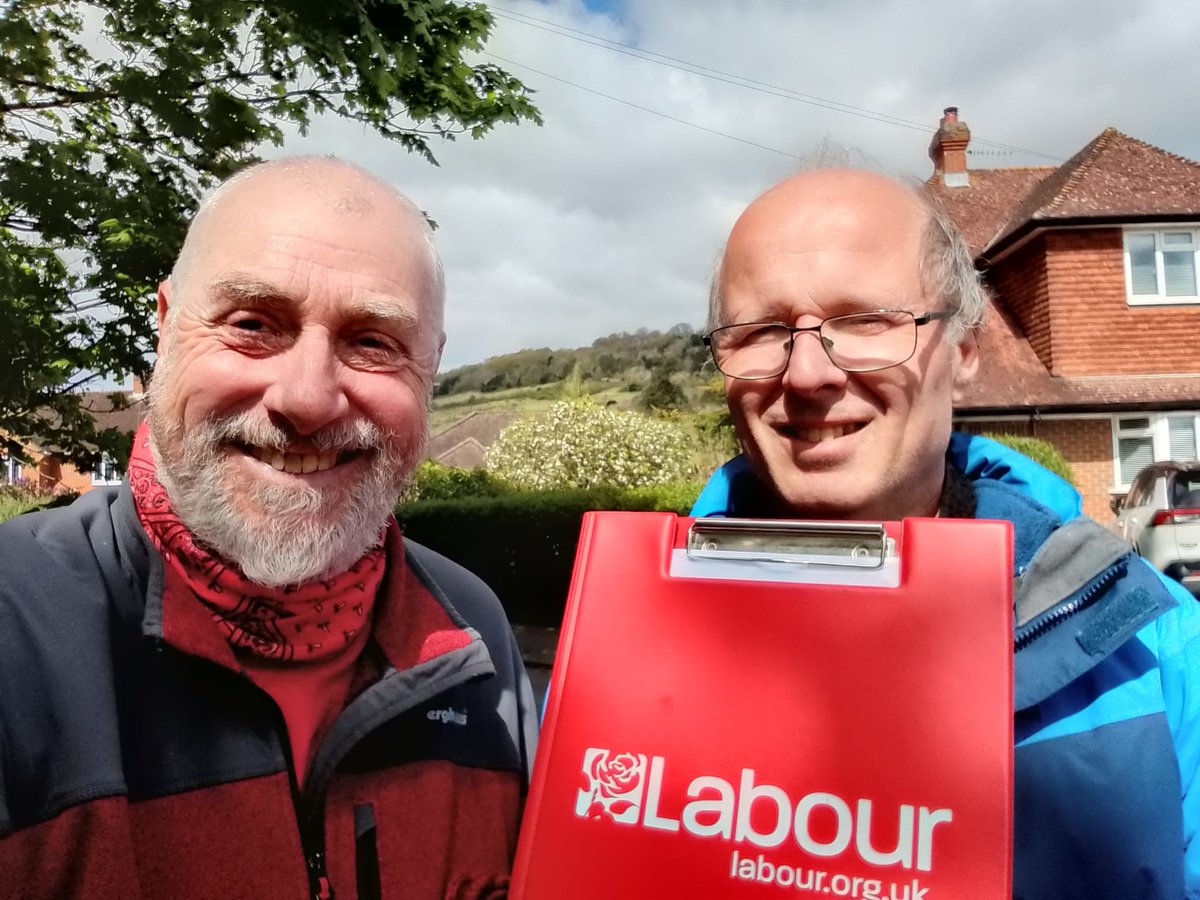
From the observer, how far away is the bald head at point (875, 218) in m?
1.29

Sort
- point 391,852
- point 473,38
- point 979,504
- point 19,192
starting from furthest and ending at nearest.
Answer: point 473,38 < point 19,192 < point 979,504 < point 391,852

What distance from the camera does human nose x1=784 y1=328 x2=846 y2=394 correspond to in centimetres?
124

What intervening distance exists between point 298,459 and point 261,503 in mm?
82

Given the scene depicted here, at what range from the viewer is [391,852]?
125 cm

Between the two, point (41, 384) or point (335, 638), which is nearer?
point (335, 638)

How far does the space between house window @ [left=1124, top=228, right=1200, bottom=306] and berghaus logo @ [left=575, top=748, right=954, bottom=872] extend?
15.2 metres

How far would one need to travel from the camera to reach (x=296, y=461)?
132 cm

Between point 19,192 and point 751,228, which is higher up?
point 19,192

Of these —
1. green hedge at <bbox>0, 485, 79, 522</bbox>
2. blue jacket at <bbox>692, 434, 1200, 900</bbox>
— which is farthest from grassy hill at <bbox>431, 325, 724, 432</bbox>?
blue jacket at <bbox>692, 434, 1200, 900</bbox>

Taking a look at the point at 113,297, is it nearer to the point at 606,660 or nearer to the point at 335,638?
the point at 335,638

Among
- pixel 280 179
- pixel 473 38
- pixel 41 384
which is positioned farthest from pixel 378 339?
pixel 473 38

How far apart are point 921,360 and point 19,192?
434 centimetres

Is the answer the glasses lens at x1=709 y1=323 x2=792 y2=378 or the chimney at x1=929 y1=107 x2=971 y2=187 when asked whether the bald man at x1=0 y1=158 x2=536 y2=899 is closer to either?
the glasses lens at x1=709 y1=323 x2=792 y2=378

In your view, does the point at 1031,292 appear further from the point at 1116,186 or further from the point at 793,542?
the point at 793,542
